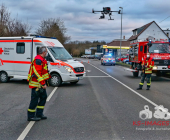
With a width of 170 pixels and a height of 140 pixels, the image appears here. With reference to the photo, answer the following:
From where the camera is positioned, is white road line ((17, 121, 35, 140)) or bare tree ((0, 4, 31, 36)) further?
bare tree ((0, 4, 31, 36))

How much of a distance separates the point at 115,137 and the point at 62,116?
2.08 meters

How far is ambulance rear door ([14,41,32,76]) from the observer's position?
13.1 metres

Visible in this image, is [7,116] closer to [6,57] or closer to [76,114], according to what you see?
[76,114]

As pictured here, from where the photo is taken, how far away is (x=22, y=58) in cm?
1332

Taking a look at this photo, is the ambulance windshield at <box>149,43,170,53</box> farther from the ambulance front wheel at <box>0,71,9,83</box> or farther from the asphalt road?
A: the ambulance front wheel at <box>0,71,9,83</box>

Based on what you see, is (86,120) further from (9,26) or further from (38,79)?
(9,26)

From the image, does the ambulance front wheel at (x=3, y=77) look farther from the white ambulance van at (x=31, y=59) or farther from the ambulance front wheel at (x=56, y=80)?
the ambulance front wheel at (x=56, y=80)

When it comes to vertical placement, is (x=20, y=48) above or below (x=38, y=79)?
above

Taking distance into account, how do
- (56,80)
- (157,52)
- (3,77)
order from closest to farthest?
1. (56,80)
2. (3,77)
3. (157,52)

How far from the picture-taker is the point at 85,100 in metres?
8.86

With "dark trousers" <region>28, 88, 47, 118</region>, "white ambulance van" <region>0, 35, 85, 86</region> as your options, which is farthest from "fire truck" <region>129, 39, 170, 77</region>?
"dark trousers" <region>28, 88, 47, 118</region>

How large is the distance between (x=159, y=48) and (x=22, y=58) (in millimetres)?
9129

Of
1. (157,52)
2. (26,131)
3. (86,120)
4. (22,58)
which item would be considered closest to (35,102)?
(26,131)

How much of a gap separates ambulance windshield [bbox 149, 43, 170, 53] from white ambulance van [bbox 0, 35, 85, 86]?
588cm
